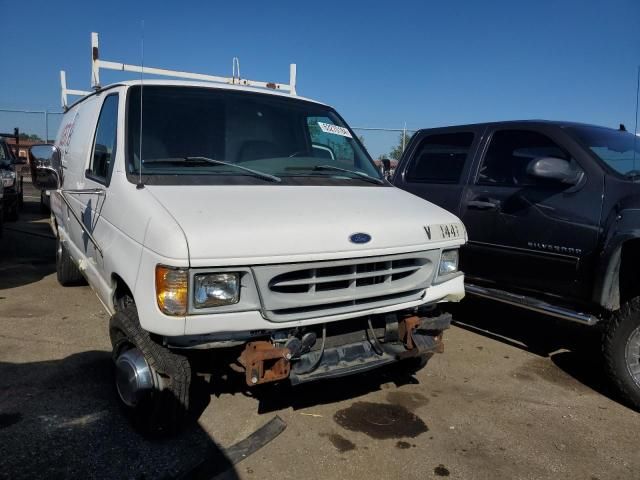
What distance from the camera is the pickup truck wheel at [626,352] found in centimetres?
382

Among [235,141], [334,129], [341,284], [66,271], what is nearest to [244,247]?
[341,284]

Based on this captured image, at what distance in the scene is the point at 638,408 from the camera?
3828 millimetres

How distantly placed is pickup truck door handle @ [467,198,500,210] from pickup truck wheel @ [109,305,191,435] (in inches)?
122

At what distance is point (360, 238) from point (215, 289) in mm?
853

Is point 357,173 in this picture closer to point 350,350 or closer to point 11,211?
point 350,350

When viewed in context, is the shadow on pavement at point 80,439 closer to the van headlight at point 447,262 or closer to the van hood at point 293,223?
the van hood at point 293,223

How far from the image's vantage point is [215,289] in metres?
2.68

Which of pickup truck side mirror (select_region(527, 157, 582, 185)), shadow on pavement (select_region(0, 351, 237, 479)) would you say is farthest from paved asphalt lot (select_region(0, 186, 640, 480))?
pickup truck side mirror (select_region(527, 157, 582, 185))

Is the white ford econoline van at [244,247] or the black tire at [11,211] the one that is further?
the black tire at [11,211]

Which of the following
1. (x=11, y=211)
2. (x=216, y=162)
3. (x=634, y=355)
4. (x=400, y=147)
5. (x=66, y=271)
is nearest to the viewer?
(x=216, y=162)

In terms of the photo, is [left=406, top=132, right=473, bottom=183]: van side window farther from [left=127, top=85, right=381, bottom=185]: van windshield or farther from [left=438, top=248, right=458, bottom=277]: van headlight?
[left=438, top=248, right=458, bottom=277]: van headlight

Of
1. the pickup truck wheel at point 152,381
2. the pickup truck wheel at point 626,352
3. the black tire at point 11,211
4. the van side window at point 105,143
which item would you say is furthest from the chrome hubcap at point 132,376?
the black tire at point 11,211

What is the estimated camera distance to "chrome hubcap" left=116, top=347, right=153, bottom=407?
3.07 metres

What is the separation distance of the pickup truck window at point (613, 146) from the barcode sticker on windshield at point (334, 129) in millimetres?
1917
